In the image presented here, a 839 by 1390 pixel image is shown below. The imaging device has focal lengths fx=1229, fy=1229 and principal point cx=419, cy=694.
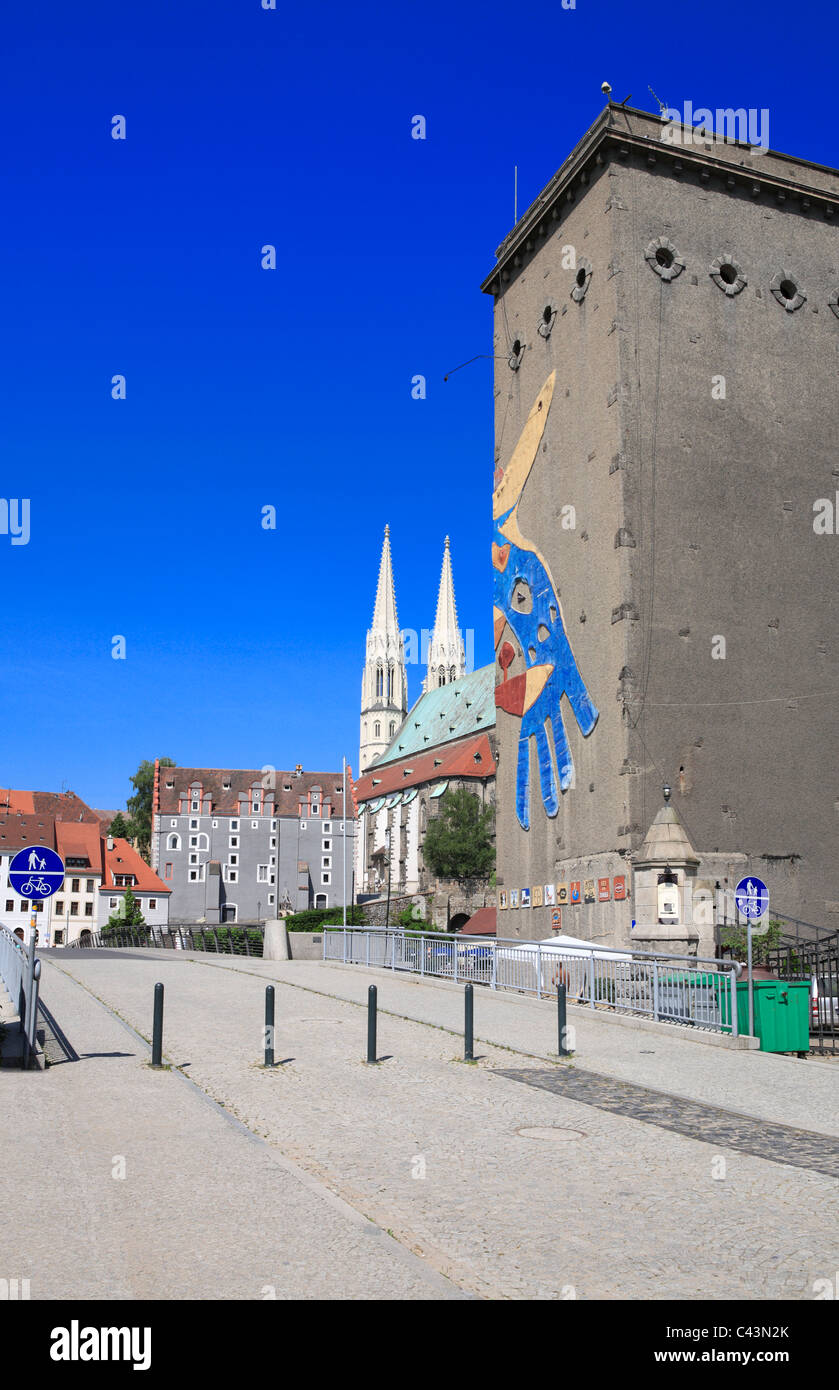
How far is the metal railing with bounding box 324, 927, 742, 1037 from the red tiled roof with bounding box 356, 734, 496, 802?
7031 cm

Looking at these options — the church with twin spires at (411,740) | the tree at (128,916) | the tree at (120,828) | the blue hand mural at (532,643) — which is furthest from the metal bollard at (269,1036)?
the tree at (120,828)

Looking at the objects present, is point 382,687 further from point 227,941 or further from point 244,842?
point 227,941

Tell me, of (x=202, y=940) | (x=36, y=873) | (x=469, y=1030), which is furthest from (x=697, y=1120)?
(x=202, y=940)

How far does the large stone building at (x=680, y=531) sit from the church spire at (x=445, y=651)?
117801 mm

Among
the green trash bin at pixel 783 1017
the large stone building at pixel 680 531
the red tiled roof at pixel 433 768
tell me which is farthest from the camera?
the red tiled roof at pixel 433 768

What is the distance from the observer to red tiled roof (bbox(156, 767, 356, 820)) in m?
121

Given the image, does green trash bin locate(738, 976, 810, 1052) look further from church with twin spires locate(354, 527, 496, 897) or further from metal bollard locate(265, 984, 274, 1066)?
church with twin spires locate(354, 527, 496, 897)

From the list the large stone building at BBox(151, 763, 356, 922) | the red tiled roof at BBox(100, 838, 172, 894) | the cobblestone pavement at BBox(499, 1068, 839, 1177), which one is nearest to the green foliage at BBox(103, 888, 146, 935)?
the red tiled roof at BBox(100, 838, 172, 894)

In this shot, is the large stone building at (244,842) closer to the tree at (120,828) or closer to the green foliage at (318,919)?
the tree at (120,828)

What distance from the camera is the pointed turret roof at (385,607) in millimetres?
168125

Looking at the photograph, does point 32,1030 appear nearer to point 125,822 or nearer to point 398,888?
point 398,888

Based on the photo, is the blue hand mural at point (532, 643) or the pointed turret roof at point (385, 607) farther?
the pointed turret roof at point (385, 607)

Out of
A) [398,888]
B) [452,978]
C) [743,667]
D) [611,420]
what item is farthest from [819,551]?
[398,888]
